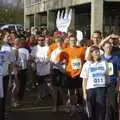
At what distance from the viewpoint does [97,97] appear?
360 inches

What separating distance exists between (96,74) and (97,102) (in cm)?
52

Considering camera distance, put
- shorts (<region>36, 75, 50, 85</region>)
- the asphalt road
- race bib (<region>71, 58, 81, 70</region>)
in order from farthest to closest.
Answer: shorts (<region>36, 75, 50, 85</region>)
race bib (<region>71, 58, 81, 70</region>)
the asphalt road

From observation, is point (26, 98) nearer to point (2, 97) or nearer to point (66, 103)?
point (66, 103)

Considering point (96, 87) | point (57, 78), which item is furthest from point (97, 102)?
point (57, 78)

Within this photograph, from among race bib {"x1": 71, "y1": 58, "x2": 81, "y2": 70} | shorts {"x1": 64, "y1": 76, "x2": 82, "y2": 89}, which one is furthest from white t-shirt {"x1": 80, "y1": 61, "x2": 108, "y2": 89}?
shorts {"x1": 64, "y1": 76, "x2": 82, "y2": 89}

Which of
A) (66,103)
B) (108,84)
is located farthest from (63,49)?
(108,84)

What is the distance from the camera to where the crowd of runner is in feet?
30.2

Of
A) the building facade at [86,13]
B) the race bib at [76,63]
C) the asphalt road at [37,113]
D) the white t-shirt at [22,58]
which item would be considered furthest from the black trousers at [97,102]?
the building facade at [86,13]

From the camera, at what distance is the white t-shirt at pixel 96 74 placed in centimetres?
915

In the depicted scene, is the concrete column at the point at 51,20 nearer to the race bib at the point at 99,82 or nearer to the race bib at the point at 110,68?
the race bib at the point at 110,68

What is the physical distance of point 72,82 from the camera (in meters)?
11.5

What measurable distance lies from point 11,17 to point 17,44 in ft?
247

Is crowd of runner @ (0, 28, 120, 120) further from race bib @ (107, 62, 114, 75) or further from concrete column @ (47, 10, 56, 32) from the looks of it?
concrete column @ (47, 10, 56, 32)

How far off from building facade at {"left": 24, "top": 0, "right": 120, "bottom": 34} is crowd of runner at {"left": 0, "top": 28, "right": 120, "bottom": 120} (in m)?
11.9
